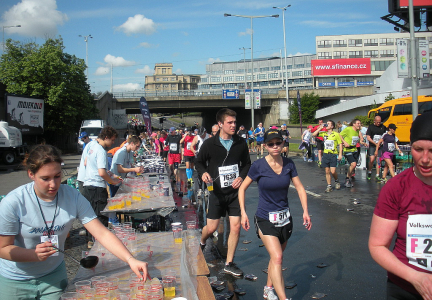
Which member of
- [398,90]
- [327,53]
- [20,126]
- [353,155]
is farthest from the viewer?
[327,53]

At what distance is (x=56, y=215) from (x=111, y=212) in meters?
2.96

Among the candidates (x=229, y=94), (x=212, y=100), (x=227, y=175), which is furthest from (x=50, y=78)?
(x=227, y=175)

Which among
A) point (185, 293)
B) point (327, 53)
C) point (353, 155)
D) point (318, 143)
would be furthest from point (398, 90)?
point (327, 53)

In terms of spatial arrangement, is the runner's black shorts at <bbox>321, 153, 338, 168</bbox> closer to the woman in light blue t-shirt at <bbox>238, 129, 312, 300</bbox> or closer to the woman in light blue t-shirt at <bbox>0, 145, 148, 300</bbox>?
the woman in light blue t-shirt at <bbox>238, 129, 312, 300</bbox>

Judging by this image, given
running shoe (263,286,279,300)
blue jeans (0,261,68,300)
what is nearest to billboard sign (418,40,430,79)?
running shoe (263,286,279,300)

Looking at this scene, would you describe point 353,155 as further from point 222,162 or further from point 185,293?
point 185,293

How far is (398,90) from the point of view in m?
45.2

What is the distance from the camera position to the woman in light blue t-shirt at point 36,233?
9.44 ft

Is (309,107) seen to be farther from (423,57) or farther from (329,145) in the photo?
(329,145)

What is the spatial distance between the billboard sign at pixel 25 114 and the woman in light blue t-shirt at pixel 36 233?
28.5 m

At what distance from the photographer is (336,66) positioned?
89.3 m

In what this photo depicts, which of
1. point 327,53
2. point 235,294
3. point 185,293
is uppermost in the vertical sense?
point 327,53

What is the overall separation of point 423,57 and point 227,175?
577 inches

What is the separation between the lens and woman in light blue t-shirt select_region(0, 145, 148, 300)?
2.88m
